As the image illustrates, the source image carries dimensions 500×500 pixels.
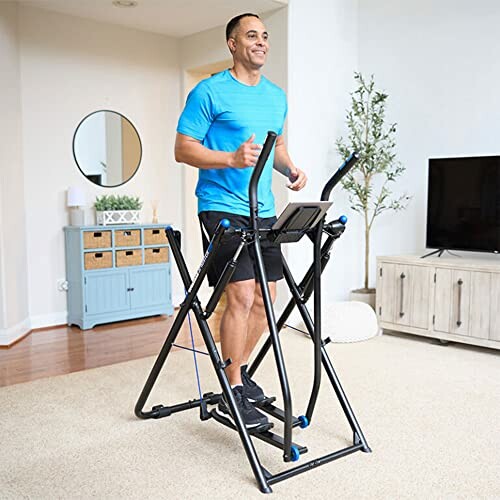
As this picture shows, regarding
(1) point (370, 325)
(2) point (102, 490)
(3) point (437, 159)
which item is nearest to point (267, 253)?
(2) point (102, 490)

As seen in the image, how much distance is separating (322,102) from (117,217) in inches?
73.5

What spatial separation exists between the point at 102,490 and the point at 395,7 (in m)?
4.11

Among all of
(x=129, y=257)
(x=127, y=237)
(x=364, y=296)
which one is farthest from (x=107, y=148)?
(x=364, y=296)

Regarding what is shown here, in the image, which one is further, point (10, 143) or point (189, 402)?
point (10, 143)

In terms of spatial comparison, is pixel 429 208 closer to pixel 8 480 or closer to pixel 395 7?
pixel 395 7

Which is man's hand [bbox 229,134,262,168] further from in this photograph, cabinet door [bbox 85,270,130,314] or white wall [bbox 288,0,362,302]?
cabinet door [bbox 85,270,130,314]

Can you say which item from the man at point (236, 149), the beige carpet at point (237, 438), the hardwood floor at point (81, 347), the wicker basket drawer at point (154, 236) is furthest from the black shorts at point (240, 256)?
the wicker basket drawer at point (154, 236)

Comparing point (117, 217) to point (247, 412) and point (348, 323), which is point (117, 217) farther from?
point (247, 412)

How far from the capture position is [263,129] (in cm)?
253

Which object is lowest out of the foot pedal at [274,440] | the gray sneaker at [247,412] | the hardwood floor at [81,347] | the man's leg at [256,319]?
the hardwood floor at [81,347]

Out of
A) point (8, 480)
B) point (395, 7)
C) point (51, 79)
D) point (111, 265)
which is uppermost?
point (395, 7)

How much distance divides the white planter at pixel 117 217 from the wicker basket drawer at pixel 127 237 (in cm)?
11

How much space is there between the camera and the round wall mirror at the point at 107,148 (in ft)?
16.6

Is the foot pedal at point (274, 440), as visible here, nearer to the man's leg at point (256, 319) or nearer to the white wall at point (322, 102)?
the man's leg at point (256, 319)
